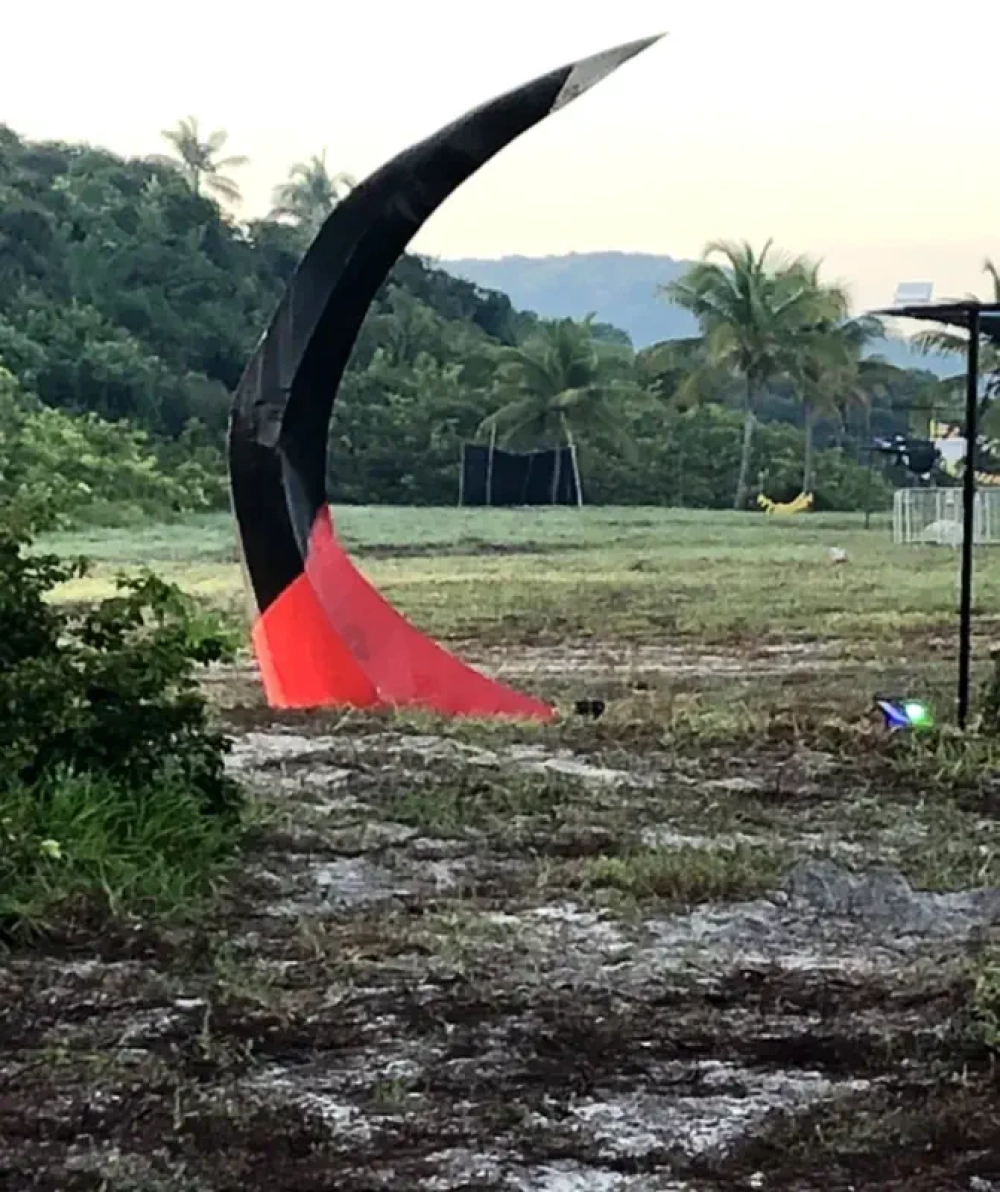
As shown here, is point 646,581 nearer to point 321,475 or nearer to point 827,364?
point 827,364

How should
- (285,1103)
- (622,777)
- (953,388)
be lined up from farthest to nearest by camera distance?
(953,388)
(622,777)
(285,1103)

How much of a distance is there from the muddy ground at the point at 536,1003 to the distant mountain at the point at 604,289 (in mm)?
6657

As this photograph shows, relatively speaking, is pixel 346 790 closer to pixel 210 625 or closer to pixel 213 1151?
pixel 210 625

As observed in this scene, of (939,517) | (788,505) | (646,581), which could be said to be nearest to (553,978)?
(646,581)

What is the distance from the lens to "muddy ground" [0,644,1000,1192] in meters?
2.23

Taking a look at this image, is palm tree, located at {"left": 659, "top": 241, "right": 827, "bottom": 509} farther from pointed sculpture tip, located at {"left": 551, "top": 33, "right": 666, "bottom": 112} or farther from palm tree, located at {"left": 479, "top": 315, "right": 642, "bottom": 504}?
pointed sculpture tip, located at {"left": 551, "top": 33, "right": 666, "bottom": 112}

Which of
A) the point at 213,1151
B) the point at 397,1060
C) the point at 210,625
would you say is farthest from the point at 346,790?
the point at 213,1151

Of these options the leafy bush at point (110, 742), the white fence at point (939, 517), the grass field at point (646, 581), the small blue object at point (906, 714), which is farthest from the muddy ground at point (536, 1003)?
the white fence at point (939, 517)

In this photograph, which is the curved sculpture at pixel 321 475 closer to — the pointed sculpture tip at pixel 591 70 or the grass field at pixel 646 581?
the pointed sculpture tip at pixel 591 70

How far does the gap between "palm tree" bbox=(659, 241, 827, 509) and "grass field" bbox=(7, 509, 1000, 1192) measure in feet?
16.4

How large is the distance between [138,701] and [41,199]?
359 inches

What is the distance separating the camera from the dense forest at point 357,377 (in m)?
10.5

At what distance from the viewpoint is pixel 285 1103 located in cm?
240

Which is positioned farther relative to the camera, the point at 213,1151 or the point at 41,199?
the point at 41,199
